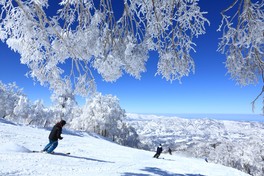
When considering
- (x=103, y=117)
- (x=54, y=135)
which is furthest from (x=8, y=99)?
(x=54, y=135)

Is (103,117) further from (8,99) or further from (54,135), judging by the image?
(54,135)

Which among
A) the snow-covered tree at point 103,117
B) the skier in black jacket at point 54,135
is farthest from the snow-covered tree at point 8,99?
the skier in black jacket at point 54,135

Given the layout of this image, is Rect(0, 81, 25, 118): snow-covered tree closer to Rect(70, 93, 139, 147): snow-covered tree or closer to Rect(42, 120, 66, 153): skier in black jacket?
Rect(70, 93, 139, 147): snow-covered tree

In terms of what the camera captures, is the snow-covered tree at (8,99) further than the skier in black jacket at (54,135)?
Yes

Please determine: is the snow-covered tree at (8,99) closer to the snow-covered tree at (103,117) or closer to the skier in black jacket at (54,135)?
the snow-covered tree at (103,117)

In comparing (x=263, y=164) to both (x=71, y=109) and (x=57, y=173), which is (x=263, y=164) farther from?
(x=57, y=173)

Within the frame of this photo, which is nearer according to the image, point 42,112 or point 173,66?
point 173,66

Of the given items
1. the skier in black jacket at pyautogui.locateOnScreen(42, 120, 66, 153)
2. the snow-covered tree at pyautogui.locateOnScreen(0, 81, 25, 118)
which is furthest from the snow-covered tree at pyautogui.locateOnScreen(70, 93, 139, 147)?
the skier in black jacket at pyautogui.locateOnScreen(42, 120, 66, 153)

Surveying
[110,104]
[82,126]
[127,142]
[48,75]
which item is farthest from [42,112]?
[48,75]

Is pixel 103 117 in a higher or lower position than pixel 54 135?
higher

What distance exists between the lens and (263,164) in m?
55.4

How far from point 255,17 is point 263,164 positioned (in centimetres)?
6221

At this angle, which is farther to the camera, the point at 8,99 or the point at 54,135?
the point at 8,99

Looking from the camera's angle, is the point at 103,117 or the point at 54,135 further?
the point at 103,117
